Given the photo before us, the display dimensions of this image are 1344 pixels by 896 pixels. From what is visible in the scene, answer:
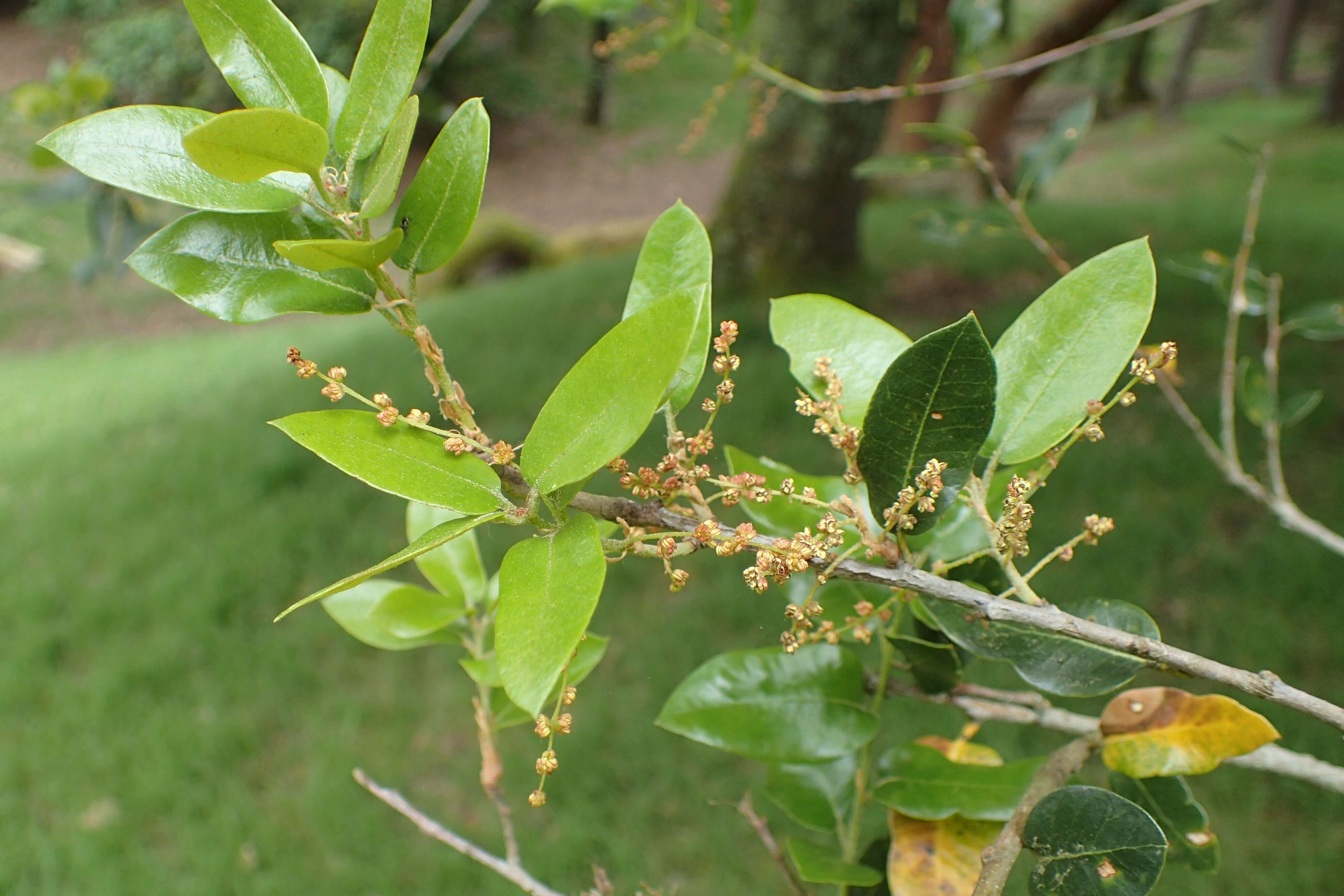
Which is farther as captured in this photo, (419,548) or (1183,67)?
(1183,67)

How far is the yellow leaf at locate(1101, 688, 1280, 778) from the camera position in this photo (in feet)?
1.96

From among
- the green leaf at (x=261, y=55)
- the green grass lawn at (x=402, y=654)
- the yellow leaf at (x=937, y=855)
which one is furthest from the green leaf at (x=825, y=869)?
the green grass lawn at (x=402, y=654)

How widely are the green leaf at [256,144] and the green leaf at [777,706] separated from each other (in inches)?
19.0

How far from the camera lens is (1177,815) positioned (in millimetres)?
710

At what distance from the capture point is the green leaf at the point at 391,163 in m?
0.48

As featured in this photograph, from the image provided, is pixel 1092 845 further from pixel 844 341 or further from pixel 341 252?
pixel 341 252

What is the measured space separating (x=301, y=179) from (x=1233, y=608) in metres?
3.28

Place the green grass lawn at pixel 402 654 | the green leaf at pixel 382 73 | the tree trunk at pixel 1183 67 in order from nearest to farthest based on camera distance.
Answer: the green leaf at pixel 382 73, the green grass lawn at pixel 402 654, the tree trunk at pixel 1183 67

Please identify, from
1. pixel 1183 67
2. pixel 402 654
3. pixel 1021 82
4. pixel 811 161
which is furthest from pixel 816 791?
pixel 1183 67

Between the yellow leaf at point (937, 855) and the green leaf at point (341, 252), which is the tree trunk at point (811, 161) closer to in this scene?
the yellow leaf at point (937, 855)

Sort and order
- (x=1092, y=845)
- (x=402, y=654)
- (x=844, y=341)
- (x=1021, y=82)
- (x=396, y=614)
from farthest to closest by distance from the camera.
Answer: (x=1021, y=82) < (x=402, y=654) < (x=396, y=614) < (x=844, y=341) < (x=1092, y=845)

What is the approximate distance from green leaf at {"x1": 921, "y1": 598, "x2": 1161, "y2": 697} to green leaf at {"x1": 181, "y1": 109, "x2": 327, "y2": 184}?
449 millimetres

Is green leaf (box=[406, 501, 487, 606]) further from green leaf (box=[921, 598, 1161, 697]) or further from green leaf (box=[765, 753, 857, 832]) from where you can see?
green leaf (box=[921, 598, 1161, 697])

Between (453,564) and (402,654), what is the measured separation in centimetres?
277
